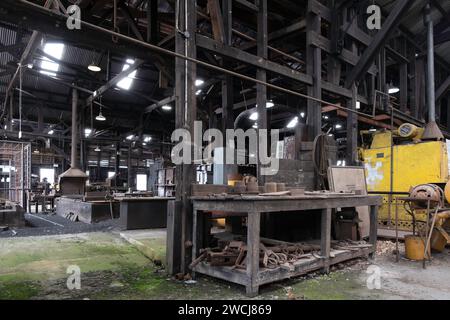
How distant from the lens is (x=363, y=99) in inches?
320

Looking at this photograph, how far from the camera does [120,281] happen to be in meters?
3.88

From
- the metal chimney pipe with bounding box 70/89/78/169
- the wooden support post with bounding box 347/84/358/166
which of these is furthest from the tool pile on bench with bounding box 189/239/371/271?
the metal chimney pipe with bounding box 70/89/78/169

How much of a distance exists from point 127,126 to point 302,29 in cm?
1303

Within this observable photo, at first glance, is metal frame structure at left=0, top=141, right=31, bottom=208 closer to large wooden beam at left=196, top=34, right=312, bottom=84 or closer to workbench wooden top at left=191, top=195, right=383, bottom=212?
large wooden beam at left=196, top=34, right=312, bottom=84

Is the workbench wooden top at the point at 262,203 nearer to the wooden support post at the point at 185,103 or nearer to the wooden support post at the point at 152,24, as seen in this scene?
the wooden support post at the point at 185,103

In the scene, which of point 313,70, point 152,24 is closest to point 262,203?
point 152,24

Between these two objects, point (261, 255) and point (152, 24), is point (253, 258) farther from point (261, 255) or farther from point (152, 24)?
point (152, 24)

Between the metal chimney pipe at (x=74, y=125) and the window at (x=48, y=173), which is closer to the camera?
the metal chimney pipe at (x=74, y=125)

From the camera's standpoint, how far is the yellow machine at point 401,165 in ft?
22.6

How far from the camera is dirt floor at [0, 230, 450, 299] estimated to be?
346 cm

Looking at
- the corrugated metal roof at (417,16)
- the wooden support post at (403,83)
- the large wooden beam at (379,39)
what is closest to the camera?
the large wooden beam at (379,39)

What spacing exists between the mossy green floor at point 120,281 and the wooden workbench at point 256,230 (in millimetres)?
153

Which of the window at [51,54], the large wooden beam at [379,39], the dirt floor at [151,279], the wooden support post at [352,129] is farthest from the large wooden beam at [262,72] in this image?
the window at [51,54]
